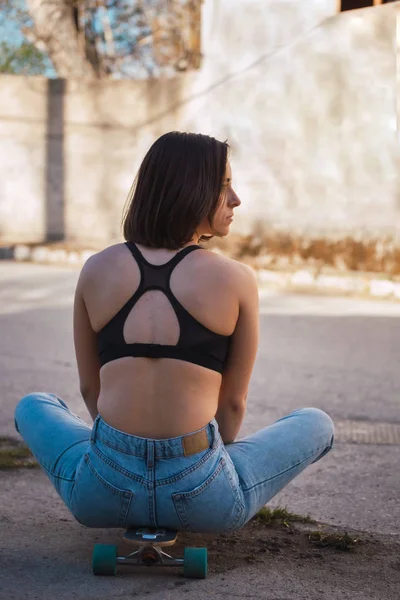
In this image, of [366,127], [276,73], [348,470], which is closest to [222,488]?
[348,470]

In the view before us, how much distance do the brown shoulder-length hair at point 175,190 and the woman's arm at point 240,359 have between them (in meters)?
0.20

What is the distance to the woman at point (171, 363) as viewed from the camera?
244 cm

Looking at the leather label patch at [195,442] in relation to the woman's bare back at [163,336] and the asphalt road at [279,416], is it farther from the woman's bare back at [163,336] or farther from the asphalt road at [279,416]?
the asphalt road at [279,416]

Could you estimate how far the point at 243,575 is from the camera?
255 centimetres

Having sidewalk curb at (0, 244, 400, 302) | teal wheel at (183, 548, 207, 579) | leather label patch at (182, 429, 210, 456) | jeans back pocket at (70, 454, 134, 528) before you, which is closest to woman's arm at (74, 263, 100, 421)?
jeans back pocket at (70, 454, 134, 528)

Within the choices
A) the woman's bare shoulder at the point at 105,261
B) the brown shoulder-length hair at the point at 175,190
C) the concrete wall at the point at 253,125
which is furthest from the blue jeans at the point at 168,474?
the concrete wall at the point at 253,125

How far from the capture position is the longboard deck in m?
2.42

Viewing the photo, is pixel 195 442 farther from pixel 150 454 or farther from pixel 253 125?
pixel 253 125

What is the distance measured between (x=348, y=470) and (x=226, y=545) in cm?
102

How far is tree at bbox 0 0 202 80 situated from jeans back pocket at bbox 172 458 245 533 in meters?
10.8

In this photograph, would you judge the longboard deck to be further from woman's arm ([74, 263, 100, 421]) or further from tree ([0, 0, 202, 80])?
tree ([0, 0, 202, 80])

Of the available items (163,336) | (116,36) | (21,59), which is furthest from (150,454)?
(21,59)

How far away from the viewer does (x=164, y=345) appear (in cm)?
244

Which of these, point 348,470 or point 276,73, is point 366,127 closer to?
point 276,73
